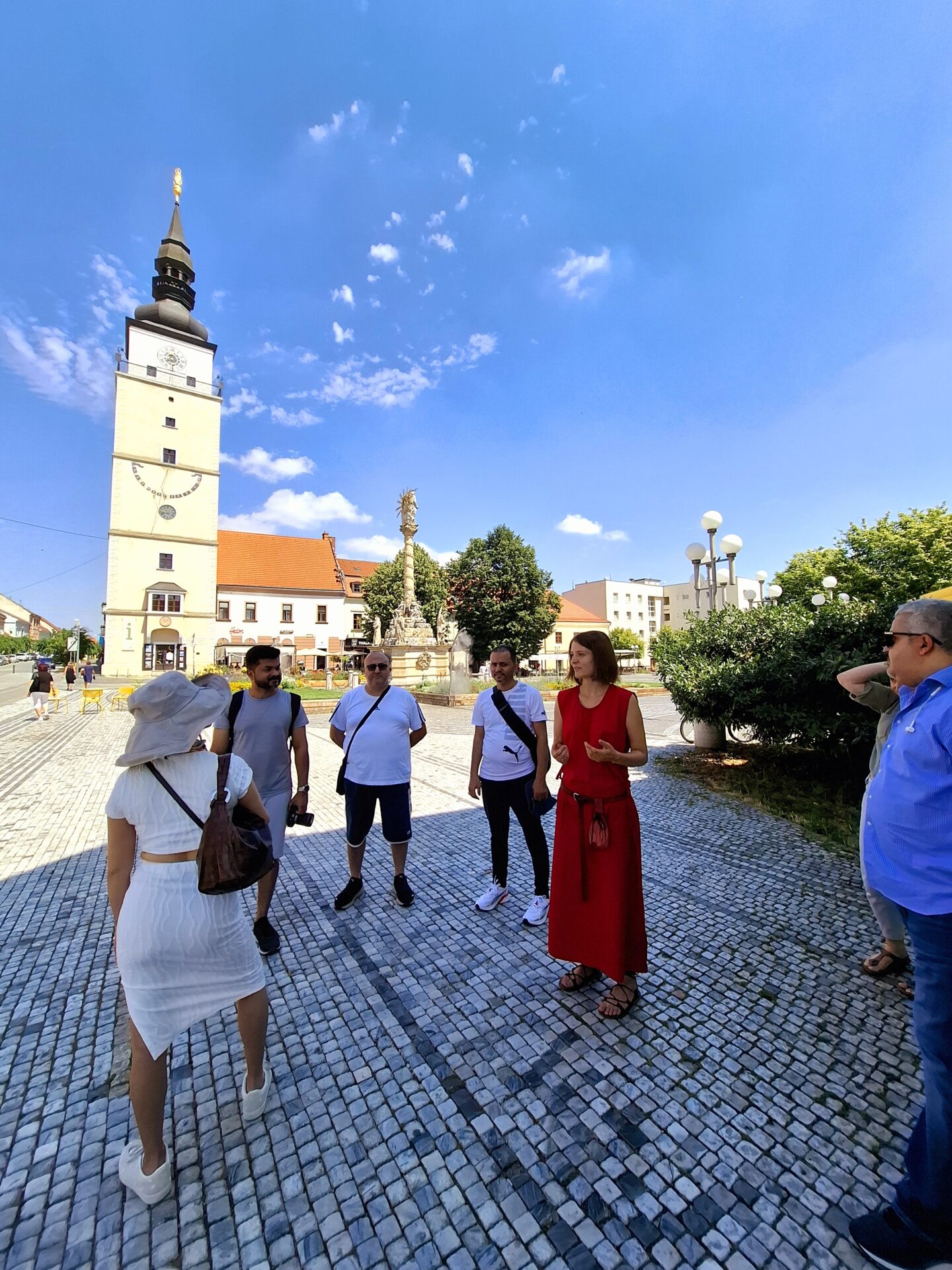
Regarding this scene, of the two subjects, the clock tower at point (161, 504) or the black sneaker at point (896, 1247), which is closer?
the black sneaker at point (896, 1247)

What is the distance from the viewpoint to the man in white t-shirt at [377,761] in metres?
4.02

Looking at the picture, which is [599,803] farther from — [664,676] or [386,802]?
[664,676]

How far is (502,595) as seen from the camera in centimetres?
3641

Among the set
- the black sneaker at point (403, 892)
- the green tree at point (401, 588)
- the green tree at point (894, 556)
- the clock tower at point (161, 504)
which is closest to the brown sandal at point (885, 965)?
the black sneaker at point (403, 892)

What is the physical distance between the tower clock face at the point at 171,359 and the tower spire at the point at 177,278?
2.35 metres

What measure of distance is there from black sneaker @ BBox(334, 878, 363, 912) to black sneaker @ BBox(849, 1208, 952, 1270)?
333 cm

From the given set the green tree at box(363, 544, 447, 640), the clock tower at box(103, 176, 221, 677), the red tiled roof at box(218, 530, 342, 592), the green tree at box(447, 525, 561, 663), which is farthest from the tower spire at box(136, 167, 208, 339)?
the green tree at box(447, 525, 561, 663)

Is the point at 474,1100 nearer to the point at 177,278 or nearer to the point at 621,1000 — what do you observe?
the point at 621,1000

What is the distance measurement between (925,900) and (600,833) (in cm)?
137

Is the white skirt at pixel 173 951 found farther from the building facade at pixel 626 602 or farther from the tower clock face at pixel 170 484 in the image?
the building facade at pixel 626 602

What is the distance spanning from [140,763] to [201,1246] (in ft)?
5.30

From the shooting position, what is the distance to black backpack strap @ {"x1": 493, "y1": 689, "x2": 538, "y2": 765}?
3896 mm

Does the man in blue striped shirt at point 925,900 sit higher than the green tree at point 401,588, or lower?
lower

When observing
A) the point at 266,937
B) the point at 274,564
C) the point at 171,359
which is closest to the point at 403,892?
the point at 266,937
